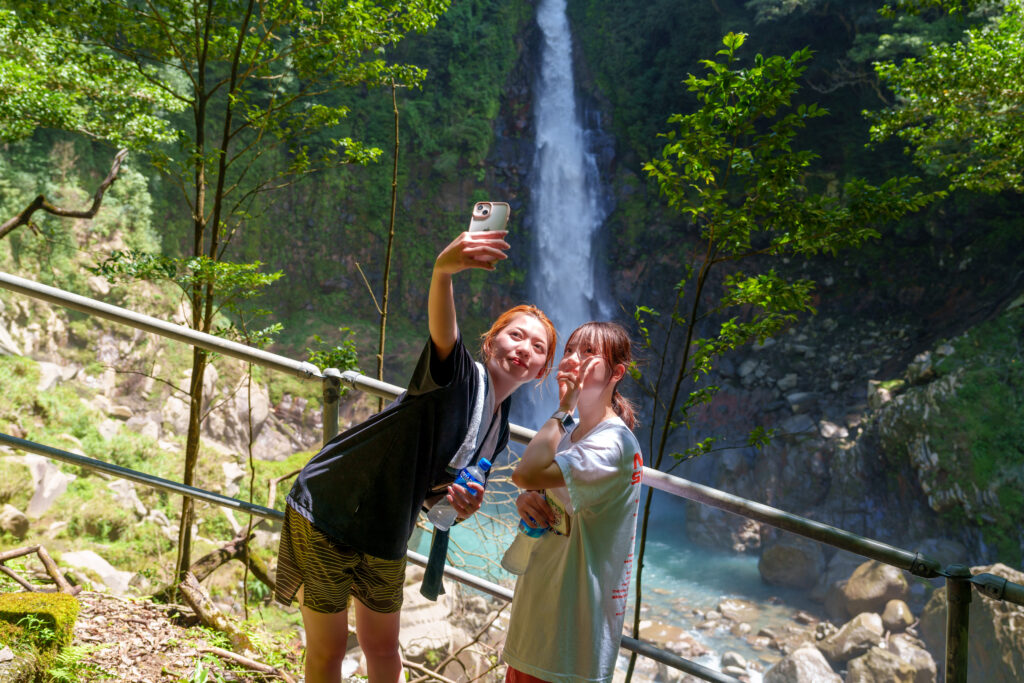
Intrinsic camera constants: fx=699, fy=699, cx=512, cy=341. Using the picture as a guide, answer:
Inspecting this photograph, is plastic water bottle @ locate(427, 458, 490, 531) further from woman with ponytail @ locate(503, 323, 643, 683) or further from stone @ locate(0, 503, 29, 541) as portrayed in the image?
stone @ locate(0, 503, 29, 541)

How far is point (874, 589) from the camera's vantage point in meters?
8.83

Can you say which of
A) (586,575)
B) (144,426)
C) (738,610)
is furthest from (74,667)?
(738,610)

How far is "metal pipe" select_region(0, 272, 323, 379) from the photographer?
64.9 inches

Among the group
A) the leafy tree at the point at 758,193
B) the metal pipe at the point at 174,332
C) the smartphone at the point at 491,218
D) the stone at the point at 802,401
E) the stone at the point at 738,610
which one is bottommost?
the stone at the point at 738,610

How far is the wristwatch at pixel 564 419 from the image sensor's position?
1238 millimetres

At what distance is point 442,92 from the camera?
50.1ft

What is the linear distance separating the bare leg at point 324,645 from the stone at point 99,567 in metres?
4.34

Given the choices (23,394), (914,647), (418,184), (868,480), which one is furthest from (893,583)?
(418,184)

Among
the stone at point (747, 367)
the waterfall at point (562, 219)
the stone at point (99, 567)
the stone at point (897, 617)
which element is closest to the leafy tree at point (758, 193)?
the stone at point (99, 567)

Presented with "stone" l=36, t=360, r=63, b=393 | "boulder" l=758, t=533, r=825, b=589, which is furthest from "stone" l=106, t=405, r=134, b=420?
"boulder" l=758, t=533, r=825, b=589

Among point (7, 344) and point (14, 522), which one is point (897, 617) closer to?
point (14, 522)

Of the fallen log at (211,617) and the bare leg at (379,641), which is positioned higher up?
the bare leg at (379,641)

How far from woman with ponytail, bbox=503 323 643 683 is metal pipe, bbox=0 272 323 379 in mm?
674

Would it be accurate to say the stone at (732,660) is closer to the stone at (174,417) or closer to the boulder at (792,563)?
the boulder at (792,563)
